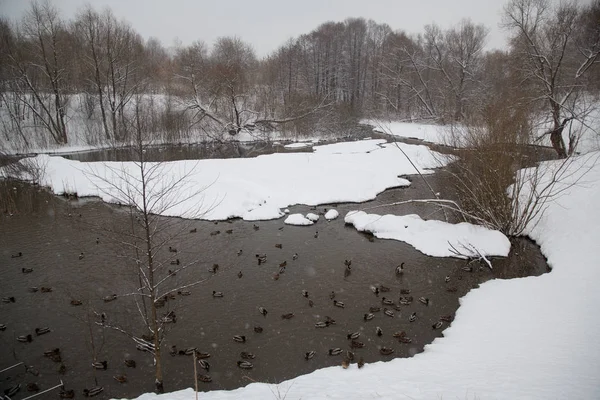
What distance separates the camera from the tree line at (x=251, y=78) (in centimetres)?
2067

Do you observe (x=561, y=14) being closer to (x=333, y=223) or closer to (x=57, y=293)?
(x=333, y=223)

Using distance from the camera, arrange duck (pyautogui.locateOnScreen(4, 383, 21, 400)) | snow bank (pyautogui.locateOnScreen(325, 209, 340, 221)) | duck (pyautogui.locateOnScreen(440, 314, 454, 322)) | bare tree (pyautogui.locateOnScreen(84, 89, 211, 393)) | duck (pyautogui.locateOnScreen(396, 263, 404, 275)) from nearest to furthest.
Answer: bare tree (pyautogui.locateOnScreen(84, 89, 211, 393)) → duck (pyautogui.locateOnScreen(4, 383, 21, 400)) → duck (pyautogui.locateOnScreen(440, 314, 454, 322)) → duck (pyautogui.locateOnScreen(396, 263, 404, 275)) → snow bank (pyautogui.locateOnScreen(325, 209, 340, 221))

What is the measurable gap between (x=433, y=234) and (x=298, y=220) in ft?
17.0

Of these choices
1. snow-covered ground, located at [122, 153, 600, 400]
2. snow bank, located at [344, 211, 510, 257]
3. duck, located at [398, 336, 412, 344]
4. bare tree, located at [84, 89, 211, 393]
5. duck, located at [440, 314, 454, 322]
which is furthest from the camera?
snow bank, located at [344, 211, 510, 257]

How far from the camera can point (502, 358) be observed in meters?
5.64

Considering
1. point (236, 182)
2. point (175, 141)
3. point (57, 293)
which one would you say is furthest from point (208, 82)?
point (57, 293)

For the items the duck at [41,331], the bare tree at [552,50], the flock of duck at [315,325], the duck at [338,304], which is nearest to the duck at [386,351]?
the flock of duck at [315,325]

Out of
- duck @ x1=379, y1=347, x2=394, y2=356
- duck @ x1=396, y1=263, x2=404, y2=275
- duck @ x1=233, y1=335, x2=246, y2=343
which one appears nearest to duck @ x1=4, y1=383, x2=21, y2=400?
duck @ x1=233, y1=335, x2=246, y2=343

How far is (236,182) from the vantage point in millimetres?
16922

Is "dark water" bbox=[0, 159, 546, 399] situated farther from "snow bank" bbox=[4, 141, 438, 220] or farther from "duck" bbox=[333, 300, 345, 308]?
"snow bank" bbox=[4, 141, 438, 220]

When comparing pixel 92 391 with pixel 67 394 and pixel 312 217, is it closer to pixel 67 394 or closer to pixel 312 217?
pixel 67 394

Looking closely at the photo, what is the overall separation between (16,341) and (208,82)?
33.2 m

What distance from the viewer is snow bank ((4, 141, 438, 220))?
50.1 feet

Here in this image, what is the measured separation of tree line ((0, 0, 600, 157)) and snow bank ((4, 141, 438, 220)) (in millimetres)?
4556
